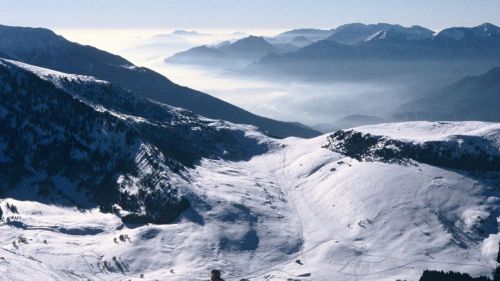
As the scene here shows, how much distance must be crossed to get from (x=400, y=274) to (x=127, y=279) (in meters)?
84.5

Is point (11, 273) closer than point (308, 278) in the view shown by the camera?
Yes

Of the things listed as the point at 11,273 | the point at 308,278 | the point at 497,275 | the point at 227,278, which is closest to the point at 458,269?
the point at 497,275

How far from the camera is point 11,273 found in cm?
16925

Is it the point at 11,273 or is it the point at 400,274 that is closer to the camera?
the point at 11,273

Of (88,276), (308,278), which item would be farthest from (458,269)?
(88,276)

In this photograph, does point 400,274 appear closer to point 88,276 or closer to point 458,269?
point 458,269

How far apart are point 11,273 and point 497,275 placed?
14072cm

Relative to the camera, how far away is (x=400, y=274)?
19762 centimetres

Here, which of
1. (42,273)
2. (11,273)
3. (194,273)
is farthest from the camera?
(194,273)

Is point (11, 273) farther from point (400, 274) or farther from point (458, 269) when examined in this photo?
point (458, 269)

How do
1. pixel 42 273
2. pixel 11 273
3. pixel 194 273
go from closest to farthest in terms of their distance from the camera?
pixel 11 273
pixel 42 273
pixel 194 273

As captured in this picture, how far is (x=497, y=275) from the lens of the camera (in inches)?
7579

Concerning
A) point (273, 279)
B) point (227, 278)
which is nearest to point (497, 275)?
point (273, 279)

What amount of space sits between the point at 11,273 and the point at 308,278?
86397mm
